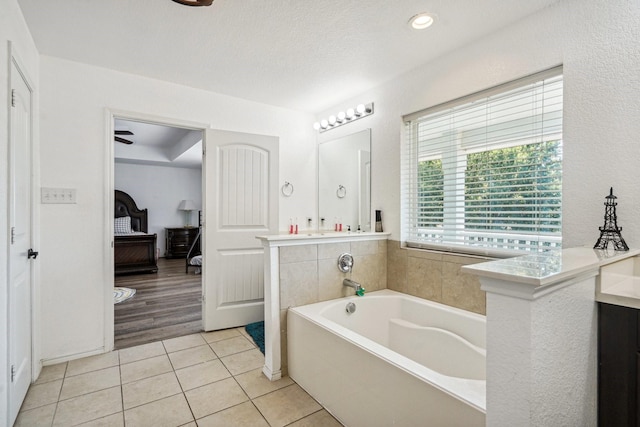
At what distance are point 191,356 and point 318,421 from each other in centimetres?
128

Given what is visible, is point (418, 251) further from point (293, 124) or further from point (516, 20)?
point (293, 124)

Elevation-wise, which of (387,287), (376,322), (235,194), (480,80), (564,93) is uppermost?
(480,80)

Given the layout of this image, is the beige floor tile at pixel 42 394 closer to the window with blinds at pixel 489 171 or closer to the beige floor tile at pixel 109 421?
the beige floor tile at pixel 109 421

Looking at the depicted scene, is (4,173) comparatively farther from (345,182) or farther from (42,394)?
(345,182)

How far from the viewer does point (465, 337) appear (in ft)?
6.61

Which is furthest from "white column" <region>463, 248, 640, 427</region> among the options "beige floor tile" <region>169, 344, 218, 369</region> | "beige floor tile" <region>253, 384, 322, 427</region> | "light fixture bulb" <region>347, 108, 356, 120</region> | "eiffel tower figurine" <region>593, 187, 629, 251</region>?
"light fixture bulb" <region>347, 108, 356, 120</region>

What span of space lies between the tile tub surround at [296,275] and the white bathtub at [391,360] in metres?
0.08

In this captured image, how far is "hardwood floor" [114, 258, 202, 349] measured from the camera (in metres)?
2.93

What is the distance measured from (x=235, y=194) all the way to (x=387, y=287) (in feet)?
5.59

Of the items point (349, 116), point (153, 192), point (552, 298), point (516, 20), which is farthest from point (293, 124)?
point (153, 192)

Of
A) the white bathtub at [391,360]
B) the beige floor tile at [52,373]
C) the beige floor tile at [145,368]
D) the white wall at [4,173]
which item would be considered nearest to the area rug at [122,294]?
the beige floor tile at [52,373]

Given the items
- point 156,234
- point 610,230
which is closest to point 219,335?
point 610,230

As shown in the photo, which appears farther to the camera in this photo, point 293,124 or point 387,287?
point 293,124

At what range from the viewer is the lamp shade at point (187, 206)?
24.5 feet
